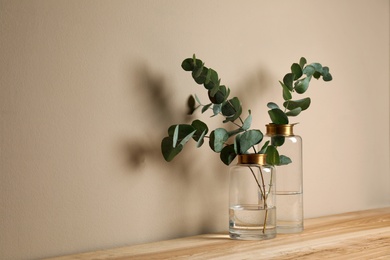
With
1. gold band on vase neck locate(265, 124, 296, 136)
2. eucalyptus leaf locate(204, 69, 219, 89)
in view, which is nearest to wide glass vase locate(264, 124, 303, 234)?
gold band on vase neck locate(265, 124, 296, 136)

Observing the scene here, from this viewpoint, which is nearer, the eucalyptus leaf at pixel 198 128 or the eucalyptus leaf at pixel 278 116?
the eucalyptus leaf at pixel 198 128

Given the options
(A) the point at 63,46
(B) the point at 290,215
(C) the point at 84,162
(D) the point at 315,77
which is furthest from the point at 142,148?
(D) the point at 315,77

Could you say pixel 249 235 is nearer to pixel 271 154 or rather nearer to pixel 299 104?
pixel 271 154

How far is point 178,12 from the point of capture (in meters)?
1.47

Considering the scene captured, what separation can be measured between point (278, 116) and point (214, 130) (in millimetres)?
182

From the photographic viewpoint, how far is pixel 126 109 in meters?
1.35

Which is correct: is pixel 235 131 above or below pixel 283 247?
above

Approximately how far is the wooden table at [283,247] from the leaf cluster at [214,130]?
196mm

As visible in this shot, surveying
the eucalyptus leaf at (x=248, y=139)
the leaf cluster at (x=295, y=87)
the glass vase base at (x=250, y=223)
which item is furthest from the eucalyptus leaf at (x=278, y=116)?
the glass vase base at (x=250, y=223)

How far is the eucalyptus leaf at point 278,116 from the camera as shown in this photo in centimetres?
151

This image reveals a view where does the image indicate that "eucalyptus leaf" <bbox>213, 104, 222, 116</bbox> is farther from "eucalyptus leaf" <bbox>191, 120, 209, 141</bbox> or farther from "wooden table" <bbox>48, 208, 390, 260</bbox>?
"wooden table" <bbox>48, 208, 390, 260</bbox>

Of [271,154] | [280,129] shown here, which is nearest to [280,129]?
[280,129]

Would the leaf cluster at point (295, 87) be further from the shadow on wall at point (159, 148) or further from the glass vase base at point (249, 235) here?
the glass vase base at point (249, 235)

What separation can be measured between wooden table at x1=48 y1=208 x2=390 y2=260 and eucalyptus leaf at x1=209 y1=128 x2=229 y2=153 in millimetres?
207
